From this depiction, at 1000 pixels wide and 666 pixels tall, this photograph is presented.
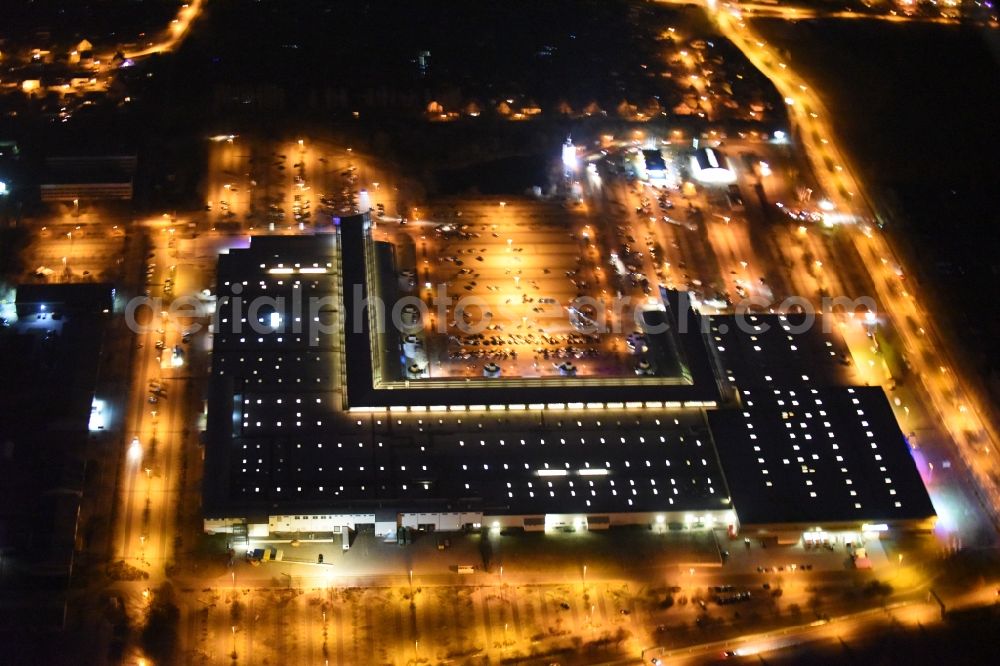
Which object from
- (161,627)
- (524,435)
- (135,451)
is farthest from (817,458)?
(135,451)

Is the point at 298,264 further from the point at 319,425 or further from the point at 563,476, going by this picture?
the point at 563,476

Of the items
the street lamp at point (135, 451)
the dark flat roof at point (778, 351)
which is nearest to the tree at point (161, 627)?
the street lamp at point (135, 451)

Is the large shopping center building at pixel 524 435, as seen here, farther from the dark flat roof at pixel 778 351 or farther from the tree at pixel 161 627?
the tree at pixel 161 627

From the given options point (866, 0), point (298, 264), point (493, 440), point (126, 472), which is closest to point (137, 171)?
point (298, 264)

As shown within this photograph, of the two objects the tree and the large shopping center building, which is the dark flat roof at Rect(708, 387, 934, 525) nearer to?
the large shopping center building

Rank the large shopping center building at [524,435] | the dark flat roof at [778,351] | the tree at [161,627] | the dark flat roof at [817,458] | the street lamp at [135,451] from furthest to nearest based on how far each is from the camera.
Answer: the dark flat roof at [778,351]
the street lamp at [135,451]
the dark flat roof at [817,458]
the large shopping center building at [524,435]
the tree at [161,627]

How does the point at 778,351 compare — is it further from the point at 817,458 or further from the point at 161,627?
the point at 161,627

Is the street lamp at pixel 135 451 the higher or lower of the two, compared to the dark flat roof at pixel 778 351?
lower

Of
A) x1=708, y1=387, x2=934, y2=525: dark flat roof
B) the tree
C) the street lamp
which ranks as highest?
x1=708, y1=387, x2=934, y2=525: dark flat roof

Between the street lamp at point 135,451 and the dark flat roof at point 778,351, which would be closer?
the street lamp at point 135,451

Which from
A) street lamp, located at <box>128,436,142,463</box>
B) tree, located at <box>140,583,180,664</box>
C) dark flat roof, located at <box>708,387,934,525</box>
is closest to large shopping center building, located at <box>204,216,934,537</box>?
dark flat roof, located at <box>708,387,934,525</box>

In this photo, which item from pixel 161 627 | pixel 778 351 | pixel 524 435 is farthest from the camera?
pixel 778 351
